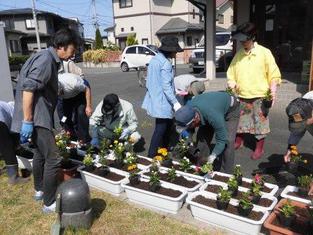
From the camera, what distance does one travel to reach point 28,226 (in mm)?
3355

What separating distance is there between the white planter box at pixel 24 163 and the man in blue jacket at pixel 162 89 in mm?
1695

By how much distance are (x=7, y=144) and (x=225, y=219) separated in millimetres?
2844

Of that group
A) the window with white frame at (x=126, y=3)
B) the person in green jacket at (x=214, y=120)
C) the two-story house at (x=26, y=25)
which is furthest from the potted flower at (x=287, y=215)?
the two-story house at (x=26, y=25)

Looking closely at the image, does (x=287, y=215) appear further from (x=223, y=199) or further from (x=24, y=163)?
(x=24, y=163)

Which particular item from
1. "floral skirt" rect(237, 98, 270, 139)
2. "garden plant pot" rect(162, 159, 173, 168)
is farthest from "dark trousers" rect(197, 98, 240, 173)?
"floral skirt" rect(237, 98, 270, 139)

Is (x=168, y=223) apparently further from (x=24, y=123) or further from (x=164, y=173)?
(x=24, y=123)

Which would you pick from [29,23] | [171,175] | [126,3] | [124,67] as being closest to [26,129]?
[171,175]

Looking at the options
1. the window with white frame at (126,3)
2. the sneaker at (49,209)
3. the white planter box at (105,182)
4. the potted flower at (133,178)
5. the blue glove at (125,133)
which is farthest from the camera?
the window with white frame at (126,3)

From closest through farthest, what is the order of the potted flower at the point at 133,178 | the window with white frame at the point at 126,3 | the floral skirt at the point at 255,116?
the potted flower at the point at 133,178 → the floral skirt at the point at 255,116 → the window with white frame at the point at 126,3

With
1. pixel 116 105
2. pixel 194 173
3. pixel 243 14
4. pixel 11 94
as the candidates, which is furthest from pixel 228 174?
pixel 243 14

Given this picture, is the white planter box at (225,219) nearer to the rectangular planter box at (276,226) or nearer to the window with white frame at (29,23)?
the rectangular planter box at (276,226)

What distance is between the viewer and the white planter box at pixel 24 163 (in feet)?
15.1

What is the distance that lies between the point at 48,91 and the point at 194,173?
1.87m

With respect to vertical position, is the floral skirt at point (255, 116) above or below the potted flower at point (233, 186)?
above
